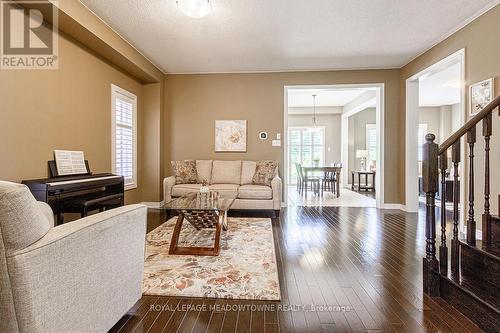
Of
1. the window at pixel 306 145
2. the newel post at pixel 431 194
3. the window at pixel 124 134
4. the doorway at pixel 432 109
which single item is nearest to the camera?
the newel post at pixel 431 194

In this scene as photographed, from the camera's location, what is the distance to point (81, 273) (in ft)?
3.74

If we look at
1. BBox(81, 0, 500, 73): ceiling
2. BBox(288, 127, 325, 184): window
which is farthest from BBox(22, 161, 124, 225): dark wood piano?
BBox(288, 127, 325, 184): window

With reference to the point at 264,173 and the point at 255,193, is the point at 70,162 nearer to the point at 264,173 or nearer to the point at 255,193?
the point at 255,193

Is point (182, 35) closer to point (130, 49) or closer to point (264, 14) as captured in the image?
point (130, 49)

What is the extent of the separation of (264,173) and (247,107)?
1.49 meters

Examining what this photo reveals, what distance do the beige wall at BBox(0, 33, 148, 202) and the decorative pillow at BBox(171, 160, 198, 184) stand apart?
1139 mm

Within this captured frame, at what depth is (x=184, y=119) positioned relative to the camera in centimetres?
543

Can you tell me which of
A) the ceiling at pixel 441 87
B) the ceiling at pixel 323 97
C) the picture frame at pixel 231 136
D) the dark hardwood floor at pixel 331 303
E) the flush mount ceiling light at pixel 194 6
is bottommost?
the dark hardwood floor at pixel 331 303

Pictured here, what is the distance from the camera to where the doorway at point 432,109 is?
355 cm

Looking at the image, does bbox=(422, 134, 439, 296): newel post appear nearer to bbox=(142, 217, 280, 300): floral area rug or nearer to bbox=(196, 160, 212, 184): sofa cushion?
bbox=(142, 217, 280, 300): floral area rug

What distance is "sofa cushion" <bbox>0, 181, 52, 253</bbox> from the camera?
2.87 feet

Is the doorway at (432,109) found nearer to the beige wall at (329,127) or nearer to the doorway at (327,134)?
the doorway at (327,134)

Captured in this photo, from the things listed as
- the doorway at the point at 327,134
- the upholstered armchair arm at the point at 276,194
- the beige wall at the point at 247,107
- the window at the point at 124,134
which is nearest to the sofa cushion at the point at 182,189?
the window at the point at 124,134

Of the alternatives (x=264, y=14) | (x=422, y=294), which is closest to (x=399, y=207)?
(x=422, y=294)
